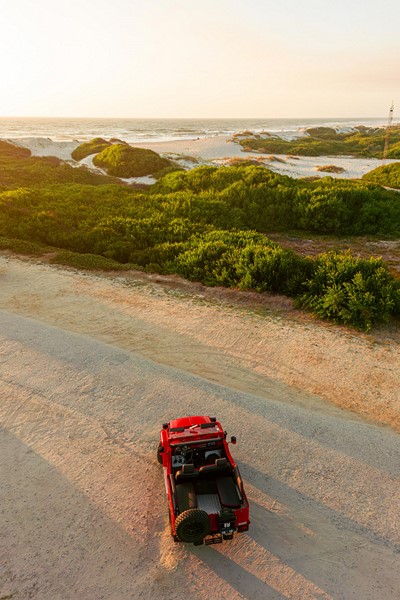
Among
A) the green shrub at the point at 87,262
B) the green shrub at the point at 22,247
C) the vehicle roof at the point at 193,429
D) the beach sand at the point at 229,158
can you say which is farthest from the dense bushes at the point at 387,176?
the vehicle roof at the point at 193,429

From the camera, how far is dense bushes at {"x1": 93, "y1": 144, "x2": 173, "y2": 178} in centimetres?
4488

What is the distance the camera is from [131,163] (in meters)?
45.4

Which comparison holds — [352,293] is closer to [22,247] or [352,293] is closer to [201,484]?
[201,484]

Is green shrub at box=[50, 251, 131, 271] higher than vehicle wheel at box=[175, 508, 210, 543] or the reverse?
higher

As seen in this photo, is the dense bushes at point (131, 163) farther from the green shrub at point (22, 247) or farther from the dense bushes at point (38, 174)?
the green shrub at point (22, 247)

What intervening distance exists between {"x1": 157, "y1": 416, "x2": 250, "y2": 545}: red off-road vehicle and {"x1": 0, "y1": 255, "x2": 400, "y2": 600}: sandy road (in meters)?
0.61

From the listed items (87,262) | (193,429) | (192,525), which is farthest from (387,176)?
(192,525)

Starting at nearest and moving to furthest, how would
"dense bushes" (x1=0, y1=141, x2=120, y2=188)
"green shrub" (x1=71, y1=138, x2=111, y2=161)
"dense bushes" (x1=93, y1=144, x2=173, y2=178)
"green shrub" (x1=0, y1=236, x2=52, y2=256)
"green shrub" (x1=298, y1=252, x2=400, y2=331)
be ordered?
"green shrub" (x1=298, y1=252, x2=400, y2=331)
"green shrub" (x1=0, y1=236, x2=52, y2=256)
"dense bushes" (x1=0, y1=141, x2=120, y2=188)
"dense bushes" (x1=93, y1=144, x2=173, y2=178)
"green shrub" (x1=71, y1=138, x2=111, y2=161)

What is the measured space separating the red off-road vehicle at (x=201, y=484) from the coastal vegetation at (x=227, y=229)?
833 cm

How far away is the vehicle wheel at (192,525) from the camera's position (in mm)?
5438

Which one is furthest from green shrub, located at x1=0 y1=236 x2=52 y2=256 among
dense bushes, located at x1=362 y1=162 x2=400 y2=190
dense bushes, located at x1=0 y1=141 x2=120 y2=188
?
dense bushes, located at x1=362 y1=162 x2=400 y2=190

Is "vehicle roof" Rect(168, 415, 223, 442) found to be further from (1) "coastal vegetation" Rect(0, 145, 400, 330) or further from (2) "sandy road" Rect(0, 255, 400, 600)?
(1) "coastal vegetation" Rect(0, 145, 400, 330)

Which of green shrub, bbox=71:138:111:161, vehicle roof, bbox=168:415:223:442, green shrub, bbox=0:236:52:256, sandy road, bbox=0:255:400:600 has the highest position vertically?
green shrub, bbox=71:138:111:161

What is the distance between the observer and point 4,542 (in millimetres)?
5973
